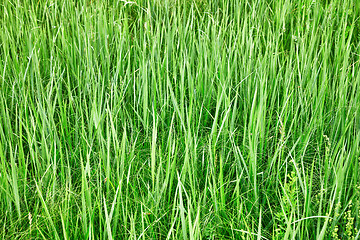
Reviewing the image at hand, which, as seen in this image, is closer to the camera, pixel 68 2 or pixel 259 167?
pixel 259 167

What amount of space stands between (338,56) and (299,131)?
51cm

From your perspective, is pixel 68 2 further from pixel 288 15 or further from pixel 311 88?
pixel 311 88

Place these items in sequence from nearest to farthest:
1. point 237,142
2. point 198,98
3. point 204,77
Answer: point 237,142 < point 198,98 < point 204,77

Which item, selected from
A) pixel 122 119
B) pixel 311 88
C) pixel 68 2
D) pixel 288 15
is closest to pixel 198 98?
pixel 122 119

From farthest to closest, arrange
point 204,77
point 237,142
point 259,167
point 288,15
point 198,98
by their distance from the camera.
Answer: point 288,15 → point 204,77 → point 198,98 → point 237,142 → point 259,167

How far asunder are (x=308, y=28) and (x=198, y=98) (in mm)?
779

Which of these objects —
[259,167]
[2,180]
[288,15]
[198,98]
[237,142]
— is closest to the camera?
[2,180]

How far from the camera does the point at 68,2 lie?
2.16 meters

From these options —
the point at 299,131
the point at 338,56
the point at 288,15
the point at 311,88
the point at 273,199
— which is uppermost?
the point at 288,15

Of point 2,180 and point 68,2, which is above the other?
point 68,2

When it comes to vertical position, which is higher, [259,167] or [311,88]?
[311,88]

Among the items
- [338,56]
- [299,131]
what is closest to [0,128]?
[299,131]

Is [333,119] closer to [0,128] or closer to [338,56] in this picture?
[338,56]

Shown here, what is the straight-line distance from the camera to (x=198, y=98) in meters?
1.46
